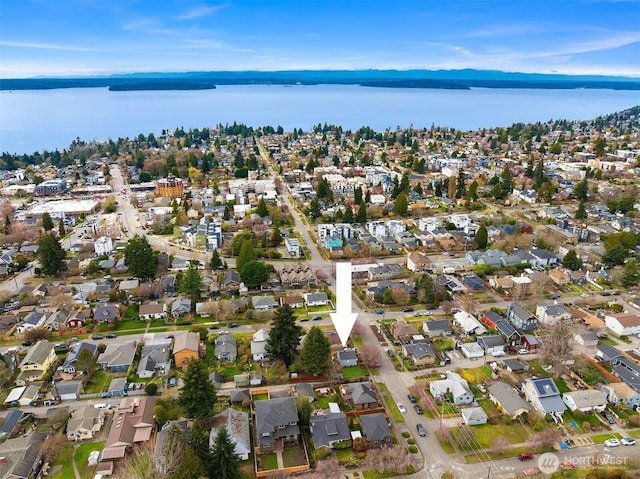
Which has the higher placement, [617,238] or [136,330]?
[617,238]

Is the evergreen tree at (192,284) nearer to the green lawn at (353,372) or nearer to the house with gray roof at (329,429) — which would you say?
the green lawn at (353,372)

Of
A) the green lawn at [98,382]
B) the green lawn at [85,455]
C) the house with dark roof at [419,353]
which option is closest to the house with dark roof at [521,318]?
the house with dark roof at [419,353]

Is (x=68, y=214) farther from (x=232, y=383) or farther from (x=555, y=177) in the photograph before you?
(x=555, y=177)

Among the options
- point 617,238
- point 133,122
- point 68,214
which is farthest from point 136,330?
point 133,122

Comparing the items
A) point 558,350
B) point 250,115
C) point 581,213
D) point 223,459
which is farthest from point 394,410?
point 250,115

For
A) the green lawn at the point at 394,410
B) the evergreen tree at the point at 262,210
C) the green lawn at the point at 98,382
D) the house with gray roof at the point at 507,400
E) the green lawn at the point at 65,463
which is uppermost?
the evergreen tree at the point at 262,210

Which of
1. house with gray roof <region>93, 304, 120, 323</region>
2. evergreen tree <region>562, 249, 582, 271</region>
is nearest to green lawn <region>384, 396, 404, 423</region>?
house with gray roof <region>93, 304, 120, 323</region>
